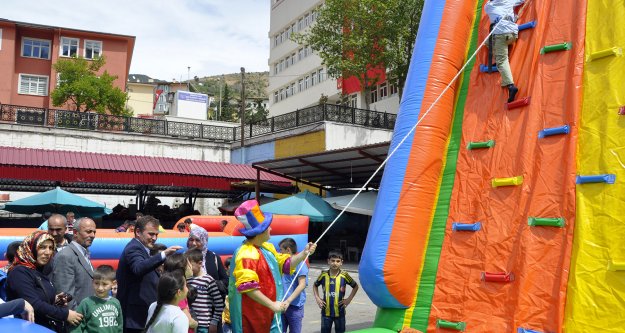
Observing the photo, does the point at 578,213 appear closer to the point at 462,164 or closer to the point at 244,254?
the point at 462,164

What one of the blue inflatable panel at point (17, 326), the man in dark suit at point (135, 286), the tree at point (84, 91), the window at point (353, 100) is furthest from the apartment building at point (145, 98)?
the blue inflatable panel at point (17, 326)

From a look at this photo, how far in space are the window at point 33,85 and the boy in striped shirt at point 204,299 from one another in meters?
40.2

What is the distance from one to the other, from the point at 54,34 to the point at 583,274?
43.4 meters

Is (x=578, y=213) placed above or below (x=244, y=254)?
above

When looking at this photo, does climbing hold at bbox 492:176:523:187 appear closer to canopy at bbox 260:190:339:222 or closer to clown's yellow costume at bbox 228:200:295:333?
clown's yellow costume at bbox 228:200:295:333

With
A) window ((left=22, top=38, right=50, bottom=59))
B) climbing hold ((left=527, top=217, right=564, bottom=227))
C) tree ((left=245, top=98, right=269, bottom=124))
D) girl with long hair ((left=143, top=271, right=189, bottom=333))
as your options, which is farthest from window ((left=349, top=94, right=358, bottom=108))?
tree ((left=245, top=98, right=269, bottom=124))

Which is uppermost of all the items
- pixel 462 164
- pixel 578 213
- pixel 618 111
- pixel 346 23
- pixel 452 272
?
pixel 346 23

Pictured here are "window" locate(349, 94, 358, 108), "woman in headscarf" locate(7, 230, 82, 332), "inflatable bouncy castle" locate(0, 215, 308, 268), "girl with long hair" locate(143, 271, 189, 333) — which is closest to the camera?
"girl with long hair" locate(143, 271, 189, 333)

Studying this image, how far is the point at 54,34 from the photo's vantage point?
1634 inches

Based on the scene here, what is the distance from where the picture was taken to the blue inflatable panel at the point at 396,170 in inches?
212

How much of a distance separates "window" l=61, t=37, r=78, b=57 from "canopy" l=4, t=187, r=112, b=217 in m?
26.2

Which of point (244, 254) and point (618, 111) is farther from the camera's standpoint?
point (618, 111)

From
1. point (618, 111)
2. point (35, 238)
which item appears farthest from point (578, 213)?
point (35, 238)

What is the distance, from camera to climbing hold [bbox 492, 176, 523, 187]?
5344 millimetres
